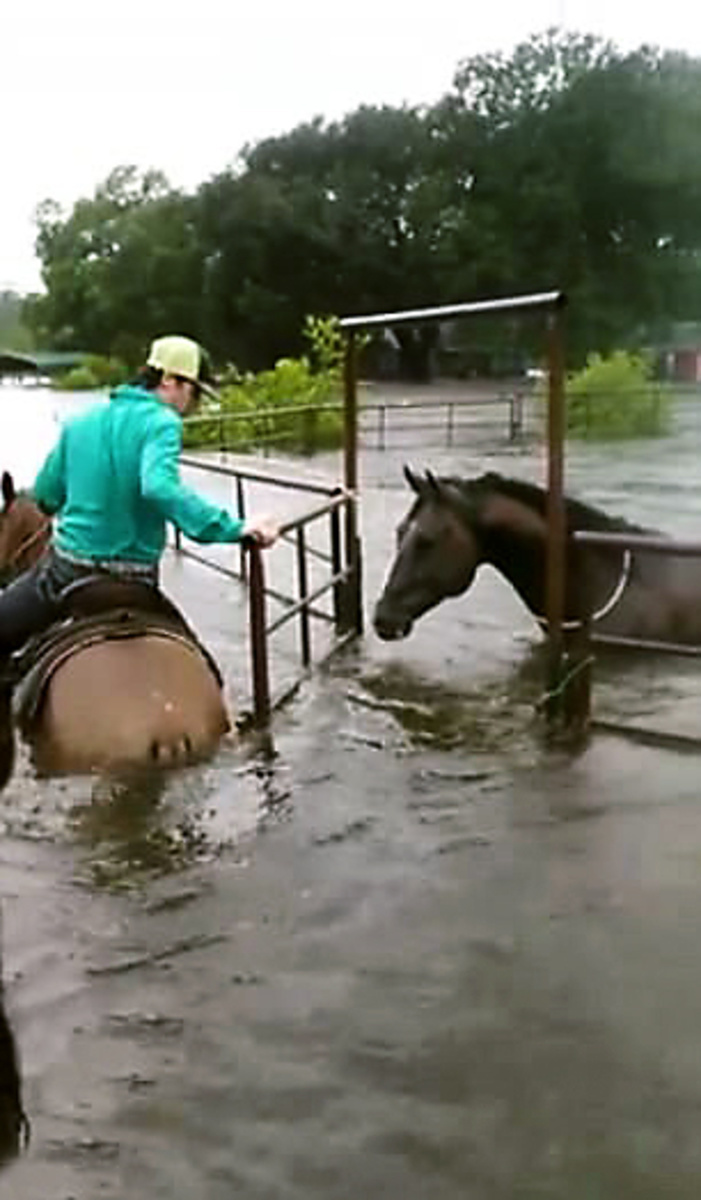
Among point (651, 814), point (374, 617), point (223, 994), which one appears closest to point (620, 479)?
point (374, 617)

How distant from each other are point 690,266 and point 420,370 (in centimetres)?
1039

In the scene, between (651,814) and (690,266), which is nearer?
(651,814)

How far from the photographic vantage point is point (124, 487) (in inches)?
235

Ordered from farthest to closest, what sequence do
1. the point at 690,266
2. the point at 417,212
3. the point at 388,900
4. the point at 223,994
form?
1. the point at 417,212
2. the point at 690,266
3. the point at 388,900
4. the point at 223,994

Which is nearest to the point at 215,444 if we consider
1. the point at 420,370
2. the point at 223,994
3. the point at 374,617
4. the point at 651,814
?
the point at 420,370

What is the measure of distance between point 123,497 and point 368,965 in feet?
6.92

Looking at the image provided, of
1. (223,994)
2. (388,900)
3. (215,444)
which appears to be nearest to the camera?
(223,994)

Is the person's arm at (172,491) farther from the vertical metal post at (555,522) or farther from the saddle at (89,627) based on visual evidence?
the vertical metal post at (555,522)

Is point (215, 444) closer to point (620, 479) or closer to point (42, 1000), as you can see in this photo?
point (620, 479)

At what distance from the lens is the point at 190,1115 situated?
383 cm

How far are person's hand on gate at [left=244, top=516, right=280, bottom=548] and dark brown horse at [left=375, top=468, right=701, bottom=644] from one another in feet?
7.23

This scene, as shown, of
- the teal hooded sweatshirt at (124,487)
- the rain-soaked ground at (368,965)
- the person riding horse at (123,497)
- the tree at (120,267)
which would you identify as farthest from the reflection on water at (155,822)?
the tree at (120,267)

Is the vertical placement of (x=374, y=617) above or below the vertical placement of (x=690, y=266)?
below

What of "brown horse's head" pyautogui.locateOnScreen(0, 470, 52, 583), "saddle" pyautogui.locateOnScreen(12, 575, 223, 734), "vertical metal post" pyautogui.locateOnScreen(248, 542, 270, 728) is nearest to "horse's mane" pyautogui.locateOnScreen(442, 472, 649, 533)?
"vertical metal post" pyautogui.locateOnScreen(248, 542, 270, 728)
